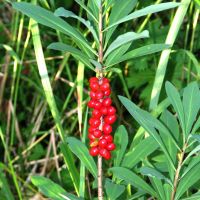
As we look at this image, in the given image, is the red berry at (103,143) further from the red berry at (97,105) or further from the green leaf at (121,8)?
the green leaf at (121,8)

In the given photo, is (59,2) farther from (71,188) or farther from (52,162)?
(71,188)

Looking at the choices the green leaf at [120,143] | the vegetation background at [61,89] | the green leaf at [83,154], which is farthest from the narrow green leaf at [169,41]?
the vegetation background at [61,89]

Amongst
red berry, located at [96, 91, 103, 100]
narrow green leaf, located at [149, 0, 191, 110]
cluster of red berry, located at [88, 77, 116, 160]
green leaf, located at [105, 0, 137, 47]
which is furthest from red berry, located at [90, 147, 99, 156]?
narrow green leaf, located at [149, 0, 191, 110]

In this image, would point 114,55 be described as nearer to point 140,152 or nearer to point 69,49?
point 69,49

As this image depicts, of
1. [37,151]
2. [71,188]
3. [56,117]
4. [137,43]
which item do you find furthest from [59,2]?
[56,117]

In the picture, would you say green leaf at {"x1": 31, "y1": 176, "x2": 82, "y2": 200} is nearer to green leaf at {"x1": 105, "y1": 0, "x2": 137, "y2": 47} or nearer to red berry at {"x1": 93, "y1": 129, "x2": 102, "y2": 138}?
red berry at {"x1": 93, "y1": 129, "x2": 102, "y2": 138}
